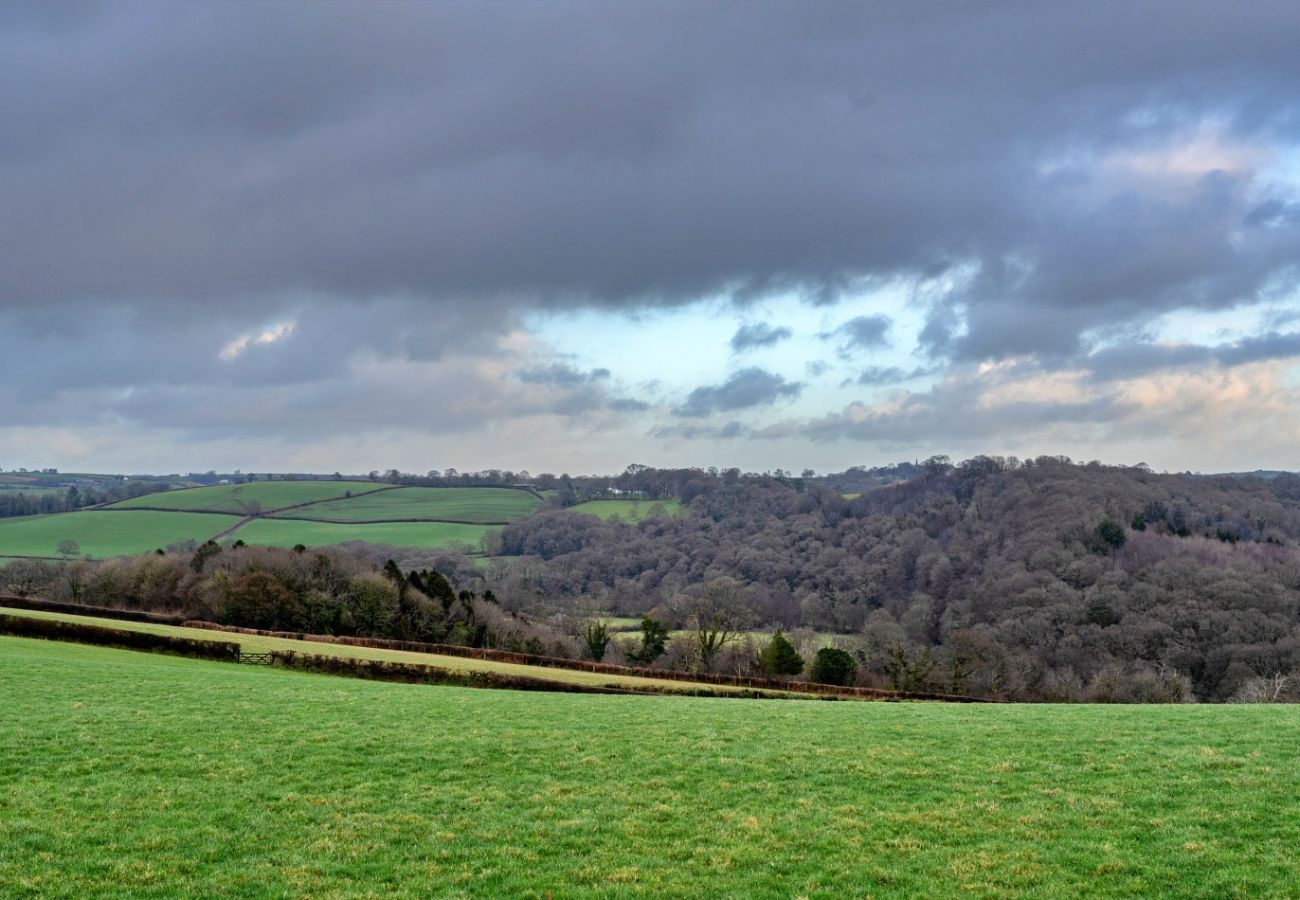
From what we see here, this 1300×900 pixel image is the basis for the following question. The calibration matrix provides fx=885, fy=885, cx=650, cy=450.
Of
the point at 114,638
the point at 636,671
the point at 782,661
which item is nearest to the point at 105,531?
the point at 114,638

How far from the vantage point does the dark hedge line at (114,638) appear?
1924 inches

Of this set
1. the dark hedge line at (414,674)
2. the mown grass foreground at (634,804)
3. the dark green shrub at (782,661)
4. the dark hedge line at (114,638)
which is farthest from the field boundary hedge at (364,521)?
the mown grass foreground at (634,804)

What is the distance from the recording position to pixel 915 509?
176000 mm

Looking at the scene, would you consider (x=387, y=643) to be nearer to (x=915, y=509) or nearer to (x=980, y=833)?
(x=980, y=833)

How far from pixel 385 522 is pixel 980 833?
602 ft

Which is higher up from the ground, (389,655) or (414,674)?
(414,674)

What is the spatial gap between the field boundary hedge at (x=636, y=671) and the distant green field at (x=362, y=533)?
306 ft

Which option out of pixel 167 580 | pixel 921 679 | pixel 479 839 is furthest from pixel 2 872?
pixel 167 580

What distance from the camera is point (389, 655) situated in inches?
2114

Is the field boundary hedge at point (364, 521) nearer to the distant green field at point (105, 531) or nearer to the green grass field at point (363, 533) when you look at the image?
the green grass field at point (363, 533)

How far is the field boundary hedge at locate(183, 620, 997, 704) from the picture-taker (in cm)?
5416

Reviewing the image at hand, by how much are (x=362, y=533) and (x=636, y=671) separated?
126 metres

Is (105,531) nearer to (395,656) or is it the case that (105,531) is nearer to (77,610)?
(77,610)

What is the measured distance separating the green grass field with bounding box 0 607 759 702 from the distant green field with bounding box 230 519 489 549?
96.0 meters
